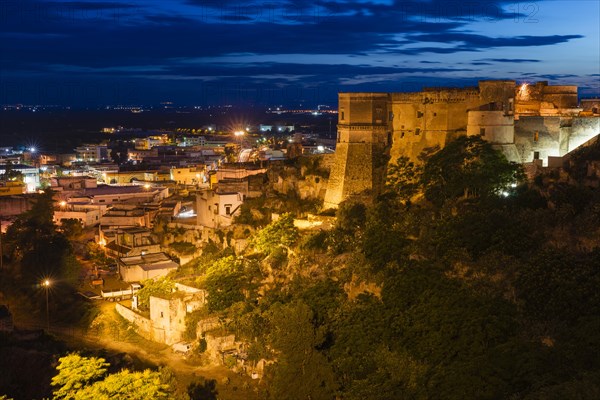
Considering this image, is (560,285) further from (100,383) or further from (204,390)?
(100,383)

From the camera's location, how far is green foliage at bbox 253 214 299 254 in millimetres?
25406

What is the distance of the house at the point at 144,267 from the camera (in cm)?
2841

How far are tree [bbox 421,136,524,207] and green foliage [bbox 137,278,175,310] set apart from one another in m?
10.2

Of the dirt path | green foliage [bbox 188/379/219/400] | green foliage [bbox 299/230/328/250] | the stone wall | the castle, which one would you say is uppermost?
the castle

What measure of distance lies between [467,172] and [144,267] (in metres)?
14.1

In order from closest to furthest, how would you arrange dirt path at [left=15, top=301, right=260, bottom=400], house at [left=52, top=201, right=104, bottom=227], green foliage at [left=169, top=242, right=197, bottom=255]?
dirt path at [left=15, top=301, right=260, bottom=400] → green foliage at [left=169, top=242, right=197, bottom=255] → house at [left=52, top=201, right=104, bottom=227]

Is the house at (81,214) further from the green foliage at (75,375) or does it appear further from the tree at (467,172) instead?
the green foliage at (75,375)

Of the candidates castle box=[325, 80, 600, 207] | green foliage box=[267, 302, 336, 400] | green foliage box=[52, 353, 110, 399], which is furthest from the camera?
castle box=[325, 80, 600, 207]

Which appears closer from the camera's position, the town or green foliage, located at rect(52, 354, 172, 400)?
green foliage, located at rect(52, 354, 172, 400)

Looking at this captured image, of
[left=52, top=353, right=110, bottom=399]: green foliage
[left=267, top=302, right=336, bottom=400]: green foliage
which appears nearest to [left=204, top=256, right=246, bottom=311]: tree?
[left=267, top=302, right=336, bottom=400]: green foliage

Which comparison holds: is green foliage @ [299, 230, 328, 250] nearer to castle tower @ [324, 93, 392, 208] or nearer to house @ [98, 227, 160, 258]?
castle tower @ [324, 93, 392, 208]

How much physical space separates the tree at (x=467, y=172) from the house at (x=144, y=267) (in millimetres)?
11633

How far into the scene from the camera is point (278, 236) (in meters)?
25.8

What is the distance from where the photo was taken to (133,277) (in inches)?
1135
